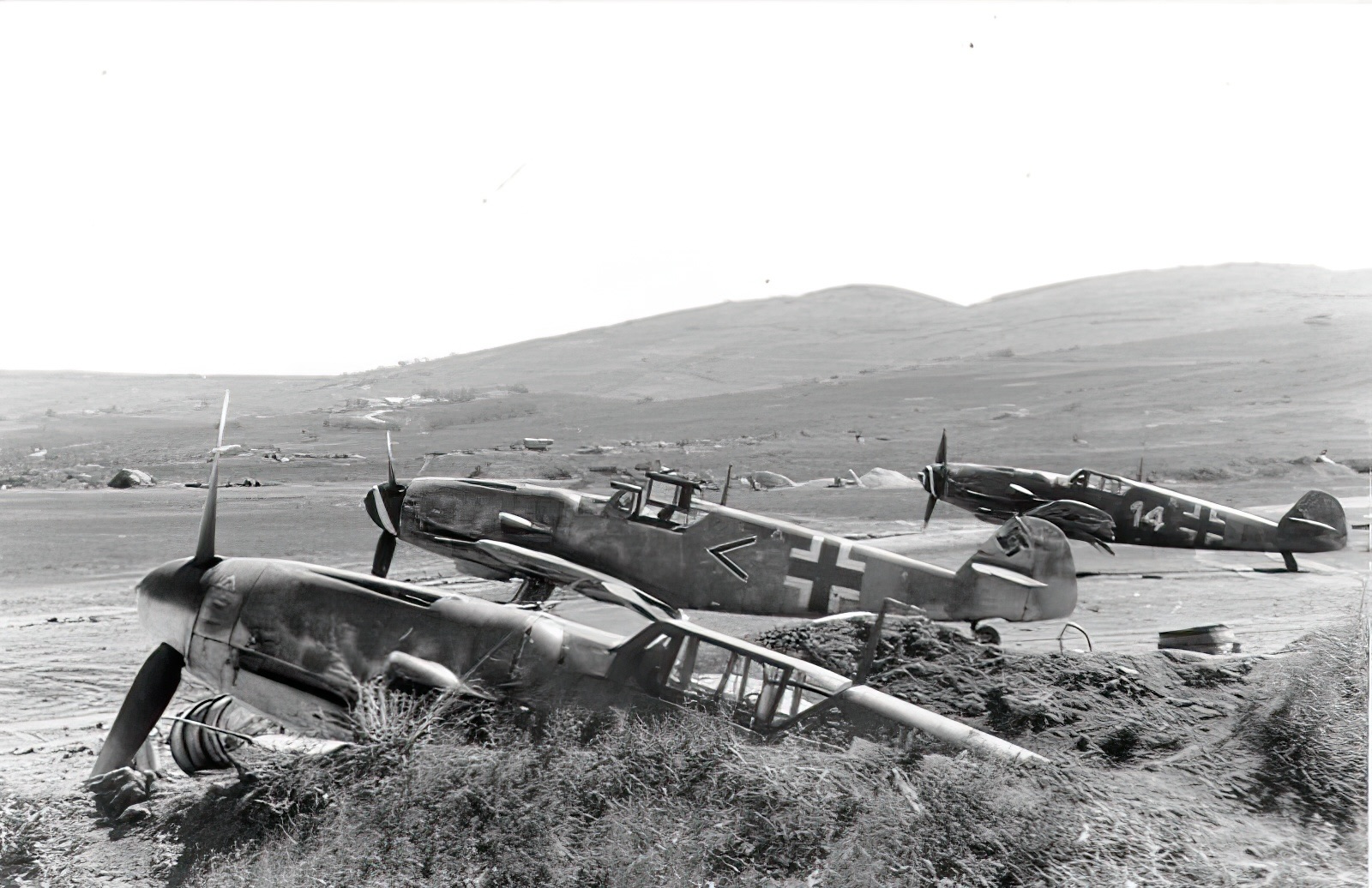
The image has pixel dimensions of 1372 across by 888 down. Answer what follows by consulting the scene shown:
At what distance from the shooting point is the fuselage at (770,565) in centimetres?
908

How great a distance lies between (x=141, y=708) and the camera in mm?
6160

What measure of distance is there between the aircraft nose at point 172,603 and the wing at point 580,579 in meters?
2.55

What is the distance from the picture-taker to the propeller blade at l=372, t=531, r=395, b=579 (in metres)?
9.88

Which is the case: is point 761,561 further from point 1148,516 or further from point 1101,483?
point 1148,516

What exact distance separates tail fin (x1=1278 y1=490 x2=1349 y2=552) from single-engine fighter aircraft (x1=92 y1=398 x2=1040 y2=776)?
1018 cm

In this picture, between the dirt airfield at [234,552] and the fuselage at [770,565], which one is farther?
the fuselage at [770,565]

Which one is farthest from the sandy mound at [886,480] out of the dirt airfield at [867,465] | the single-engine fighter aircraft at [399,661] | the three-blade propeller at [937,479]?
the single-engine fighter aircraft at [399,661]

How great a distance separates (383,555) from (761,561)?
4.33 metres

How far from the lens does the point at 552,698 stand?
5555 millimetres

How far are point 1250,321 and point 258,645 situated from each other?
100.0 feet

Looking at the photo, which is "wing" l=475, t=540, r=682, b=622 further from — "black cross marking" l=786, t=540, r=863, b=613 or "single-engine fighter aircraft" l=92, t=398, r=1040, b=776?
"black cross marking" l=786, t=540, r=863, b=613

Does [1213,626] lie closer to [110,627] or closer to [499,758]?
[499,758]

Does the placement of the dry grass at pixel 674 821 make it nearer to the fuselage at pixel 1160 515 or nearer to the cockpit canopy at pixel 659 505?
the cockpit canopy at pixel 659 505

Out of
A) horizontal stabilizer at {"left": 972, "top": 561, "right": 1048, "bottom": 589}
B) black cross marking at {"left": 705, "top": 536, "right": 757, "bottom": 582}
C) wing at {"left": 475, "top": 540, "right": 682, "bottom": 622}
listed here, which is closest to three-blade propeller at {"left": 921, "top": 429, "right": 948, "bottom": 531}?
horizontal stabilizer at {"left": 972, "top": 561, "right": 1048, "bottom": 589}
